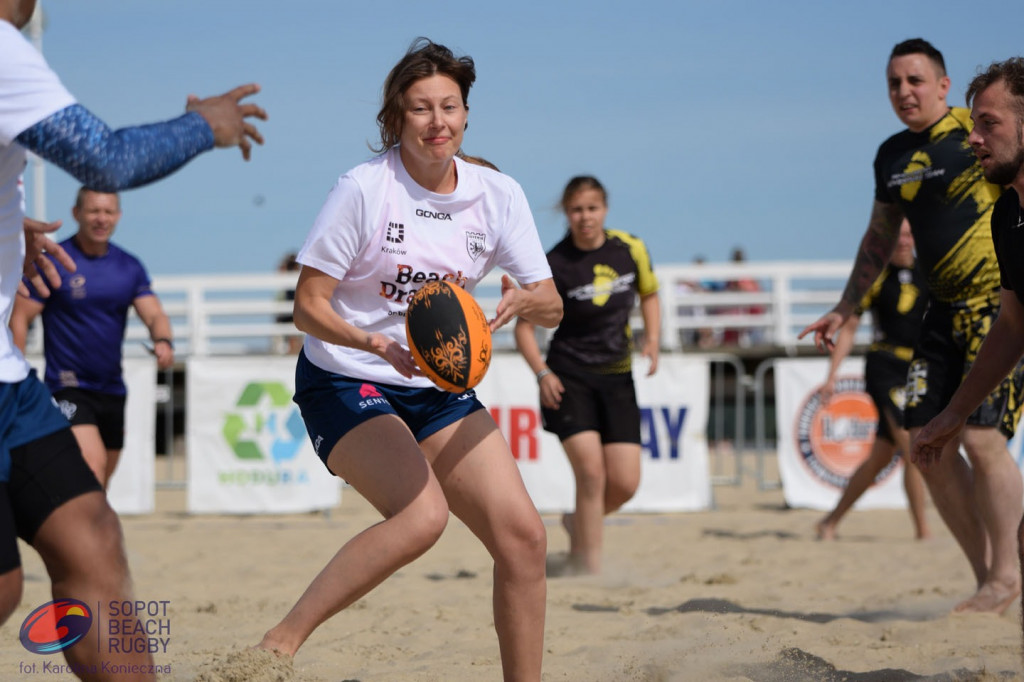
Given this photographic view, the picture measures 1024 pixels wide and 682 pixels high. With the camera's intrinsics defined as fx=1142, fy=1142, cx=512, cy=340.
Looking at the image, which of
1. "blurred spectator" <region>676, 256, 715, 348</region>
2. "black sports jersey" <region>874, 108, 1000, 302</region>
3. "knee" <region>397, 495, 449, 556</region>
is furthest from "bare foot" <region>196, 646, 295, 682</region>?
"blurred spectator" <region>676, 256, 715, 348</region>

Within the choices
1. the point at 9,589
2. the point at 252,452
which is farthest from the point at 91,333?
the point at 9,589

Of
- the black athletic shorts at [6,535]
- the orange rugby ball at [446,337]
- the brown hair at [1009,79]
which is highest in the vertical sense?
the brown hair at [1009,79]

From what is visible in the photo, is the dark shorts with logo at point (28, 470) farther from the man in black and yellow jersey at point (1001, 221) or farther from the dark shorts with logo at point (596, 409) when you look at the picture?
the dark shorts with logo at point (596, 409)

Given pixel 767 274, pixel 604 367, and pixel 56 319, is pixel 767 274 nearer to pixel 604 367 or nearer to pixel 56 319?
pixel 604 367

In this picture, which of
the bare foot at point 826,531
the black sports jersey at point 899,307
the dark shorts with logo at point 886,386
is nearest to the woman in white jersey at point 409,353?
the dark shorts with logo at point 886,386

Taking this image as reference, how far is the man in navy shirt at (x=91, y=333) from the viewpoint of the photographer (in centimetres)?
666

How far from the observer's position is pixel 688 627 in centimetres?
491

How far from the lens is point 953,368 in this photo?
4.96m

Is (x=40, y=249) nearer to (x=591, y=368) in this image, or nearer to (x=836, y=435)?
(x=591, y=368)

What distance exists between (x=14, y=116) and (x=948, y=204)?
3.91 metres

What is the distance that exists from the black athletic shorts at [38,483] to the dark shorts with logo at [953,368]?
3.50 meters

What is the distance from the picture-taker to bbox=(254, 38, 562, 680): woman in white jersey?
3393mm

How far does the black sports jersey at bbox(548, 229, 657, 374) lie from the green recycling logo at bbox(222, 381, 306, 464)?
13.6ft

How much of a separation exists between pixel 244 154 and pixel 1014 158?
7.25ft
